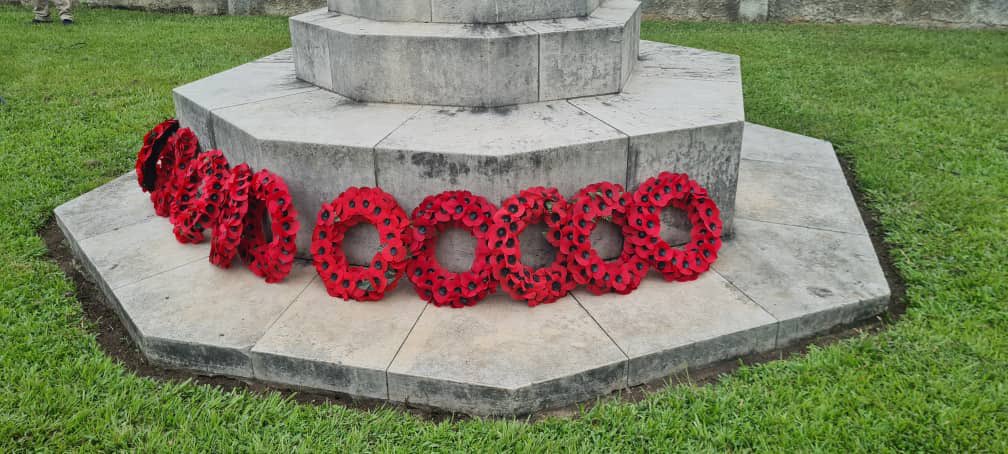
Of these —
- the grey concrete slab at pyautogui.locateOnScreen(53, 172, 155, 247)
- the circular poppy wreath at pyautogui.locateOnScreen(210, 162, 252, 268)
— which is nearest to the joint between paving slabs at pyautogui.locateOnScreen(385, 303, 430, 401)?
the circular poppy wreath at pyautogui.locateOnScreen(210, 162, 252, 268)

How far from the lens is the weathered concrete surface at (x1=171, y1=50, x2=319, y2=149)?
13.9ft

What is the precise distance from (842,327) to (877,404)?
2.09ft

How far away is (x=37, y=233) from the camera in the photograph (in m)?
4.38

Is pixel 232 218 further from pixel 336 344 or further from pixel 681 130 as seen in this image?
pixel 681 130

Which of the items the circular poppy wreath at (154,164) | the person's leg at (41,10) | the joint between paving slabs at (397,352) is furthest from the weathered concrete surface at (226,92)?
the person's leg at (41,10)

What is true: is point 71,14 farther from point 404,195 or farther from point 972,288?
point 972,288

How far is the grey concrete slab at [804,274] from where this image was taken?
10.3ft

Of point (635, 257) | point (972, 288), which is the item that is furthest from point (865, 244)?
point (635, 257)

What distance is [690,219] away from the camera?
3660 mm

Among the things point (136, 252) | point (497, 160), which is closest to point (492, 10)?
point (497, 160)

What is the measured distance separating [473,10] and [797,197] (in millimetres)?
2345

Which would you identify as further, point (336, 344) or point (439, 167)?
point (439, 167)

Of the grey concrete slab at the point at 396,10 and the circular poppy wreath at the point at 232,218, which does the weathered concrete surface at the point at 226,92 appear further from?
the circular poppy wreath at the point at 232,218

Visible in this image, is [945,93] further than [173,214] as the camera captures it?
Yes
